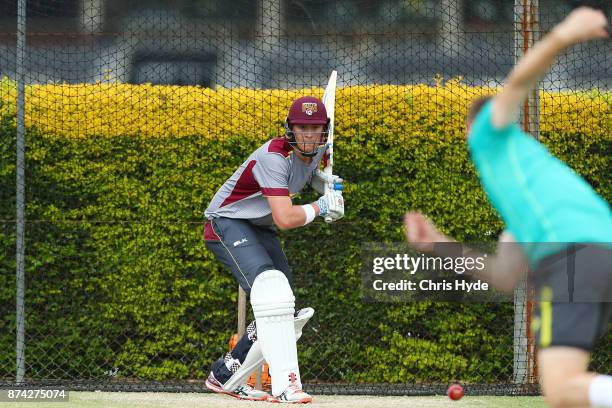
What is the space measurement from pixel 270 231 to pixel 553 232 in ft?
10.6

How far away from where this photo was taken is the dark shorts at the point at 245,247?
6152mm

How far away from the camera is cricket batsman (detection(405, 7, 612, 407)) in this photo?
3363mm

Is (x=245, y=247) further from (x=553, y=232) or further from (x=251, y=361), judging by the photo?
(x=553, y=232)

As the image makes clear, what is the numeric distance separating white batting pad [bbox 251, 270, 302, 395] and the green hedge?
1949 mm

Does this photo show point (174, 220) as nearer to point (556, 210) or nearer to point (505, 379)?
point (505, 379)

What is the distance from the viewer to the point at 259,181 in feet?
19.9

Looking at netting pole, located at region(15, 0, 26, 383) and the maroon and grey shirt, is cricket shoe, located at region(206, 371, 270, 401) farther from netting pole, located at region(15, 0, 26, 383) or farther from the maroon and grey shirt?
netting pole, located at region(15, 0, 26, 383)

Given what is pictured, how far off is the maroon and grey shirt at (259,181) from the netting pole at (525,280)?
7.16ft

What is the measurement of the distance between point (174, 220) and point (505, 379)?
283 cm

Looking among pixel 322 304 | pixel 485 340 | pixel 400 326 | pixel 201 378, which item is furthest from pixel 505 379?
pixel 201 378

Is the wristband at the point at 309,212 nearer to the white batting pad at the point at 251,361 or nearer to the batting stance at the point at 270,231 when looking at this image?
the batting stance at the point at 270,231

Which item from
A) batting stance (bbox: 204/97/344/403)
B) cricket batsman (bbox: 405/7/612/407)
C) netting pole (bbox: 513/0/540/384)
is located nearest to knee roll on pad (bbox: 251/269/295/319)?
batting stance (bbox: 204/97/344/403)

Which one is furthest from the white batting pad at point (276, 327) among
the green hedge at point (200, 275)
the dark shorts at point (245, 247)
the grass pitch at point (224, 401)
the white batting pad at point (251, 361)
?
the green hedge at point (200, 275)

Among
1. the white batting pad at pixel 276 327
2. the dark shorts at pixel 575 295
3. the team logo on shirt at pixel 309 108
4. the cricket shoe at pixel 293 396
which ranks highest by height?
the team logo on shirt at pixel 309 108
